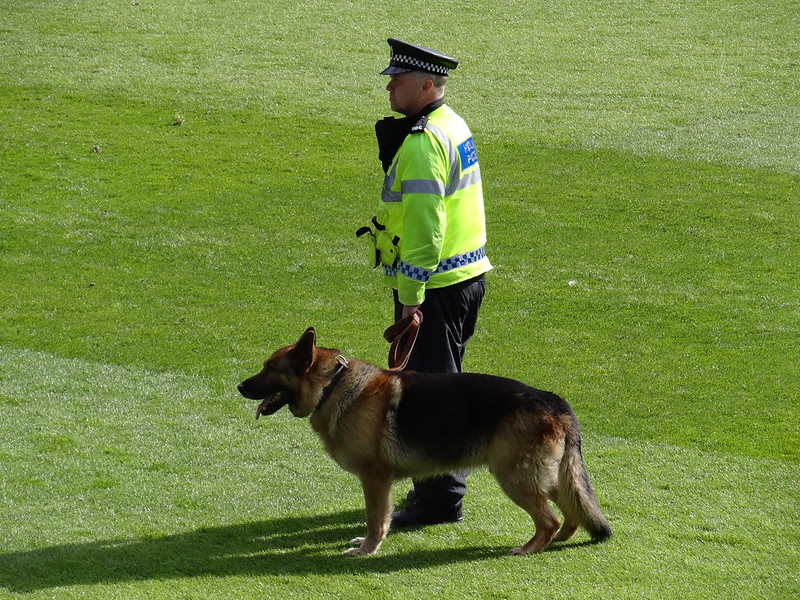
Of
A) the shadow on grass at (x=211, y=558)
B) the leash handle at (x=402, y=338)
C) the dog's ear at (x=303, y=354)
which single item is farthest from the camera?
the leash handle at (x=402, y=338)

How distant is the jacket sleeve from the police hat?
37 cm

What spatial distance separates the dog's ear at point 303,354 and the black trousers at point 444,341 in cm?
63

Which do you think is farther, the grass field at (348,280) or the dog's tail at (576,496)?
the grass field at (348,280)

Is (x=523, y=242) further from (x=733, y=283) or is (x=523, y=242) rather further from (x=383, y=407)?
(x=383, y=407)

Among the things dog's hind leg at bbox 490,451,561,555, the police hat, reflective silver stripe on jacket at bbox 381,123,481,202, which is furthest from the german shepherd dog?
the police hat

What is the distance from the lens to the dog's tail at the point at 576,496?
520cm

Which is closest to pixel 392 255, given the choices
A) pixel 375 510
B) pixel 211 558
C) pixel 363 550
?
pixel 375 510

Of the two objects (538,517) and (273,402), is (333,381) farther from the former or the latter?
(538,517)

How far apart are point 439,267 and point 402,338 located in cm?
55

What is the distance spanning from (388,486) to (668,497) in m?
1.80

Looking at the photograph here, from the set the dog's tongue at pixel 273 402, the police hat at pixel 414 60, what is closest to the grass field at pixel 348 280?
the dog's tongue at pixel 273 402

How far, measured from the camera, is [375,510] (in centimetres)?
530

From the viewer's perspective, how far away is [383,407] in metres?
5.29

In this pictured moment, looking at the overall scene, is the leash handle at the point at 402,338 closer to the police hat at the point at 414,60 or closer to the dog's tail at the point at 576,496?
the dog's tail at the point at 576,496
